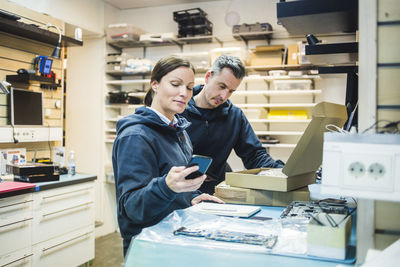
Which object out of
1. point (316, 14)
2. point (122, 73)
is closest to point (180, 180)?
point (316, 14)

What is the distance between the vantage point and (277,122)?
15.0 ft

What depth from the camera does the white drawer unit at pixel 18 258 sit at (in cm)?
269

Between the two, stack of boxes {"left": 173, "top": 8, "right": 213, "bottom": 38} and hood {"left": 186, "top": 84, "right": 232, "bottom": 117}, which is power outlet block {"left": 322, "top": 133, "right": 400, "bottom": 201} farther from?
stack of boxes {"left": 173, "top": 8, "right": 213, "bottom": 38}

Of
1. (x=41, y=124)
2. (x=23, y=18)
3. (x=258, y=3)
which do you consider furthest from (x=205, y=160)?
(x=258, y=3)

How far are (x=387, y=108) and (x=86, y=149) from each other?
4656 millimetres

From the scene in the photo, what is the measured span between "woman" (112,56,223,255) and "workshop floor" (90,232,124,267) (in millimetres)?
2384

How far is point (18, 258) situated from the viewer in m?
2.81

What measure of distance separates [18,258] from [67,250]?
55 cm

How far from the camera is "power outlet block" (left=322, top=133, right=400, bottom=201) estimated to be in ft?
2.84

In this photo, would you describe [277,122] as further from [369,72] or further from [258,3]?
[369,72]

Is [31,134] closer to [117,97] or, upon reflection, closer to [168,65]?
[117,97]

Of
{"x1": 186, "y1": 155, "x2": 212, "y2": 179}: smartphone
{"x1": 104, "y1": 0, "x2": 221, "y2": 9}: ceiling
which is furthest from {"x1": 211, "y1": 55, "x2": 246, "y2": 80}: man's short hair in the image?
{"x1": 104, "y1": 0, "x2": 221, "y2": 9}: ceiling

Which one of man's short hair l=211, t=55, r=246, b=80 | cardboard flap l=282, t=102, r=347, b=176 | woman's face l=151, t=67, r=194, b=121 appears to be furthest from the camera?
man's short hair l=211, t=55, r=246, b=80

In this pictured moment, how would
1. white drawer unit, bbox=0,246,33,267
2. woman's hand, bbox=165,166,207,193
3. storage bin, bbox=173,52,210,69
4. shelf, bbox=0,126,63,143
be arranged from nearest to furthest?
woman's hand, bbox=165,166,207,193 → white drawer unit, bbox=0,246,33,267 → shelf, bbox=0,126,63,143 → storage bin, bbox=173,52,210,69
